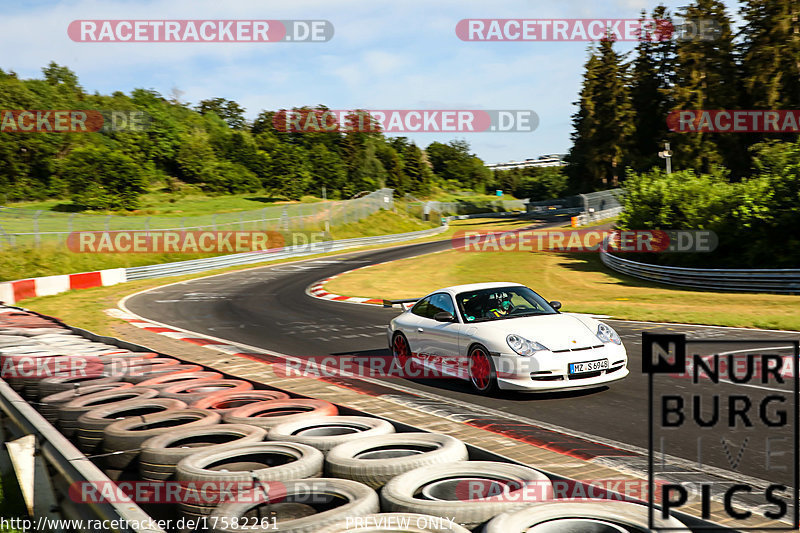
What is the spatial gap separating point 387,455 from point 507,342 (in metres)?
3.51

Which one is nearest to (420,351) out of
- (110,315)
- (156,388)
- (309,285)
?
(156,388)

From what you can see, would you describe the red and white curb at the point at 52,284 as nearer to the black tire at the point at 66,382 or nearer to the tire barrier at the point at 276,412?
the black tire at the point at 66,382

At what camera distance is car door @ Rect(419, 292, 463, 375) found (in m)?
8.87

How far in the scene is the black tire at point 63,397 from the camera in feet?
19.5

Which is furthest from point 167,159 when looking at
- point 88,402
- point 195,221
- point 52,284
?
point 88,402

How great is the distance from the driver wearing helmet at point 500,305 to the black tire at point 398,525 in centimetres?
587

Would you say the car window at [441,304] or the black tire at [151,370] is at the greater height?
the car window at [441,304]

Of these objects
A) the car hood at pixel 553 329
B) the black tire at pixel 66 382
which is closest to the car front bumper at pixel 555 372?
the car hood at pixel 553 329

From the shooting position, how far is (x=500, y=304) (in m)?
9.34

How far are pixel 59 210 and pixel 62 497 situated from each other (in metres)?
73.2

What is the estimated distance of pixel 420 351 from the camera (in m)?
9.62

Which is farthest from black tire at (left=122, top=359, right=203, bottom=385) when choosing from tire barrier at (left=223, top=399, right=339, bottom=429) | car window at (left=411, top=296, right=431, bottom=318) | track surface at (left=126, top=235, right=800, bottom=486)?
car window at (left=411, top=296, right=431, bottom=318)

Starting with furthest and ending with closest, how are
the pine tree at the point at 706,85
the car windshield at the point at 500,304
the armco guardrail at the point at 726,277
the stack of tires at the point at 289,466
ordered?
the pine tree at the point at 706,85, the armco guardrail at the point at 726,277, the car windshield at the point at 500,304, the stack of tires at the point at 289,466

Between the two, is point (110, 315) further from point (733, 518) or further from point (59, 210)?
point (59, 210)
